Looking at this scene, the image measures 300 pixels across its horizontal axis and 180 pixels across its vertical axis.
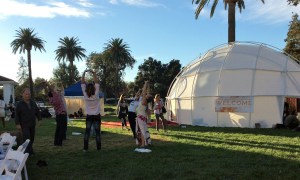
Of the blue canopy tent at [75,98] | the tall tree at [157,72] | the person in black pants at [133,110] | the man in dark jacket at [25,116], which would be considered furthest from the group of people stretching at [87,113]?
the tall tree at [157,72]

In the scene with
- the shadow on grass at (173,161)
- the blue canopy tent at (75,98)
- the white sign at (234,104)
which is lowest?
the shadow on grass at (173,161)

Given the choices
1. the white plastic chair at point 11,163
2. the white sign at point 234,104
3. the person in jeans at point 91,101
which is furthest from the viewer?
the white sign at point 234,104

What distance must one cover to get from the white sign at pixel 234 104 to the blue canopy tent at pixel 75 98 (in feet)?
56.7

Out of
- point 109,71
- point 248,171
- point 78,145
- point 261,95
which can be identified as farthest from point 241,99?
point 109,71

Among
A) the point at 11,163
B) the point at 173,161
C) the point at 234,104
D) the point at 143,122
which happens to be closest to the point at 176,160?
the point at 173,161

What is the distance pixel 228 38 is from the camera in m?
27.8

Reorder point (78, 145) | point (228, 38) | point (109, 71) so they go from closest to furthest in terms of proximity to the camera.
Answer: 1. point (78, 145)
2. point (228, 38)
3. point (109, 71)

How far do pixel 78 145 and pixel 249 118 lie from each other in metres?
9.61

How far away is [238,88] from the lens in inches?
756

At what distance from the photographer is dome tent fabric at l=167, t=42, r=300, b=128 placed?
18.6 meters

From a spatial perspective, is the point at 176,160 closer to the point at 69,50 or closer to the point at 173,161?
the point at 173,161

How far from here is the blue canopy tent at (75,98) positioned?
34.1 meters

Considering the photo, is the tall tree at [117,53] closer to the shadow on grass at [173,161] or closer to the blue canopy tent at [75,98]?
the blue canopy tent at [75,98]

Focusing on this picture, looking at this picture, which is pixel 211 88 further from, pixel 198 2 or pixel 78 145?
pixel 198 2
